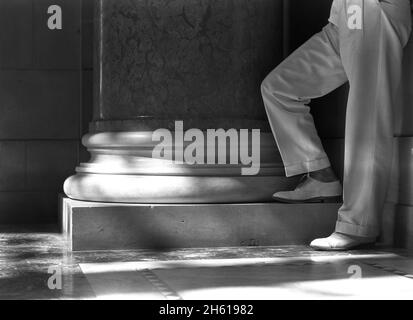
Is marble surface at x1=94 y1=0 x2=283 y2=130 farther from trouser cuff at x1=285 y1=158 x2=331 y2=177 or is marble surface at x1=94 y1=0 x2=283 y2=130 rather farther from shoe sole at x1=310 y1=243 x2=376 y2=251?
shoe sole at x1=310 y1=243 x2=376 y2=251

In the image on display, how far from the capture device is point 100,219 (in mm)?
4219

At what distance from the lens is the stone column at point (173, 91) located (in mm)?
4504

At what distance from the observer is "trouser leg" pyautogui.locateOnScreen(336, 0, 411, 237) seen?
4129 millimetres

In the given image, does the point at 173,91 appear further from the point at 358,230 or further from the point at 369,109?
the point at 358,230

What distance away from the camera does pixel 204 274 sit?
3406 mm

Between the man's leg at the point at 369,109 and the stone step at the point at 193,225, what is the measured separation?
28 cm

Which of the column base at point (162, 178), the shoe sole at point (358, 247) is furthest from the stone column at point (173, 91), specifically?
the shoe sole at point (358, 247)

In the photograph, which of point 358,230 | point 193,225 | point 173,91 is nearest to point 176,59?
point 173,91

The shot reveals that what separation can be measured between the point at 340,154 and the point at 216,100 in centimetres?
90

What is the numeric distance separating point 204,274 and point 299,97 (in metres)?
1.53

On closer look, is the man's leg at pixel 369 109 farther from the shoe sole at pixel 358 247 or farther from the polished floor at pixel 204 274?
the polished floor at pixel 204 274

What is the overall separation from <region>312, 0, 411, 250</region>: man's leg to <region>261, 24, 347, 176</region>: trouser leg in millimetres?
244

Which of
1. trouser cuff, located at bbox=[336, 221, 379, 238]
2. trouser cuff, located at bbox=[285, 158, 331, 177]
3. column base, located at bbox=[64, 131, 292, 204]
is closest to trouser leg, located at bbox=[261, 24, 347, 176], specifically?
trouser cuff, located at bbox=[285, 158, 331, 177]

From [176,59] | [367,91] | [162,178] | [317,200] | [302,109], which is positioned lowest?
[317,200]
